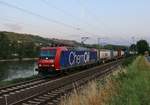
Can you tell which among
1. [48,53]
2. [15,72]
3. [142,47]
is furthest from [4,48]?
[48,53]

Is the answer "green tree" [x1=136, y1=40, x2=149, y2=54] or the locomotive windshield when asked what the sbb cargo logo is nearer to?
the locomotive windshield

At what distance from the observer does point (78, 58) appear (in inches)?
1620

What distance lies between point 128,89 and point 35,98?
256 inches

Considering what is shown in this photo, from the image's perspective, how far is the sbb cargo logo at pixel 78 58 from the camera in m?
37.6

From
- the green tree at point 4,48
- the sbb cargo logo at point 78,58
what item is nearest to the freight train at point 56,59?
the sbb cargo logo at point 78,58

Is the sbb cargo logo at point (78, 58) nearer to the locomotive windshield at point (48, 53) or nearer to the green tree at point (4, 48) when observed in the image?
the locomotive windshield at point (48, 53)

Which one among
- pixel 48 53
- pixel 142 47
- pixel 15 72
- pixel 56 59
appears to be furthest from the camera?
pixel 142 47

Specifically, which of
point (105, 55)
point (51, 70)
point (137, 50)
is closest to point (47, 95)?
point (51, 70)

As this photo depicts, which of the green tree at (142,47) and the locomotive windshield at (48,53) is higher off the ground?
the green tree at (142,47)

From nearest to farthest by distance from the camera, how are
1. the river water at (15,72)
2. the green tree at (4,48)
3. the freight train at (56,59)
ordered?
the freight train at (56,59) < the river water at (15,72) < the green tree at (4,48)

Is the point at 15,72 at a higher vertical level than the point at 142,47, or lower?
lower

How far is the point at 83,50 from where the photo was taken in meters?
44.3

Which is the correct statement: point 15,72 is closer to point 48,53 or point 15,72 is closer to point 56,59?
point 48,53

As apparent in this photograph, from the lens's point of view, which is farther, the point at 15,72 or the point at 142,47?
the point at 142,47
